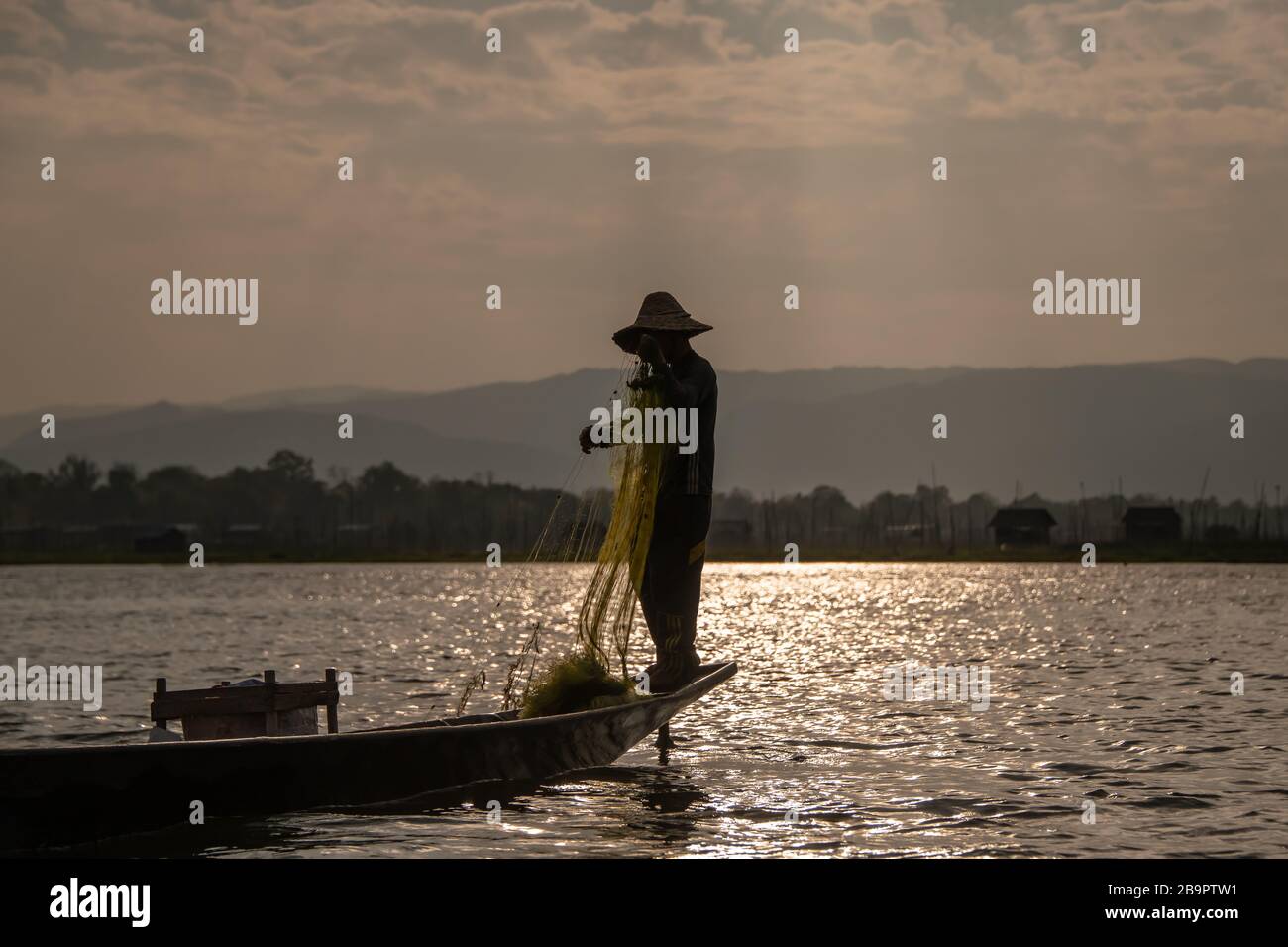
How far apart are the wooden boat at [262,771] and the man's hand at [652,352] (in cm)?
283

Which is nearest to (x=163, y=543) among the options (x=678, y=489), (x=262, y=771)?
(x=678, y=489)

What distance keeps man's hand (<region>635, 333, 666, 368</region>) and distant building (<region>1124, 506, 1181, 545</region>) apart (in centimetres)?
14555

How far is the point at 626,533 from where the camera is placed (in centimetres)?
1378

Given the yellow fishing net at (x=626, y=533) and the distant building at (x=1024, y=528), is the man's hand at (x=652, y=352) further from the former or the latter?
the distant building at (x=1024, y=528)

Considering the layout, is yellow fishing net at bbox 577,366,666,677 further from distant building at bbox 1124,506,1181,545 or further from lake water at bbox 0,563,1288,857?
distant building at bbox 1124,506,1181,545

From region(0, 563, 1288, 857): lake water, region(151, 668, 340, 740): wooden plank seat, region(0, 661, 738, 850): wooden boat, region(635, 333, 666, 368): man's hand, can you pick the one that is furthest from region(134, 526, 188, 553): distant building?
region(635, 333, 666, 368): man's hand

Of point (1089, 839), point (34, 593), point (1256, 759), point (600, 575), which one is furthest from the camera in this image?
point (34, 593)

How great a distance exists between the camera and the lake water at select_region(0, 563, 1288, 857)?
11.4 metres

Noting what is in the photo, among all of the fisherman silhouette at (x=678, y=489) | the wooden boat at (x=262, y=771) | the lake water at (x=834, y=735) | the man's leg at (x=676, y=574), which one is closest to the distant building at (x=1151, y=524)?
the lake water at (x=834, y=735)

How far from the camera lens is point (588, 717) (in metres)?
13.1
